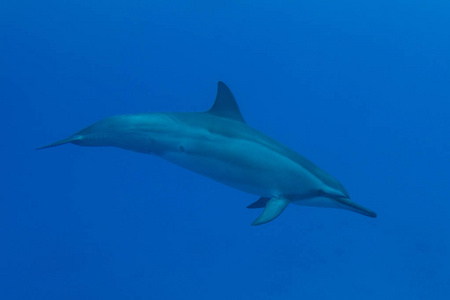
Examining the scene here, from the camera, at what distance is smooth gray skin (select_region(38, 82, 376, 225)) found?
5137mm

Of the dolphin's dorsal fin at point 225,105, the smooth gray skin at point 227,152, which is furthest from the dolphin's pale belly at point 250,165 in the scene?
the dolphin's dorsal fin at point 225,105

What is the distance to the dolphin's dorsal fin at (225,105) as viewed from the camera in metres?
5.47

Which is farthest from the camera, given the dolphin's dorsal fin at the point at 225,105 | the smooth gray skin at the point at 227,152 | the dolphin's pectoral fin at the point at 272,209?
the dolphin's dorsal fin at the point at 225,105

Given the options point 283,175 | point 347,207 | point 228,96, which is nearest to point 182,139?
point 228,96

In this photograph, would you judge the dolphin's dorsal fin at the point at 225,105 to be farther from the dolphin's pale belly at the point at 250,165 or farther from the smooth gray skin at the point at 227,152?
the dolphin's pale belly at the point at 250,165

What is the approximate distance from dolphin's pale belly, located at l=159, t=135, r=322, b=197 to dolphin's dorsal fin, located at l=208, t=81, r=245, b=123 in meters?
0.41

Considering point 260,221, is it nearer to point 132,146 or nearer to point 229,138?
point 229,138

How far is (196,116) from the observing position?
543 cm

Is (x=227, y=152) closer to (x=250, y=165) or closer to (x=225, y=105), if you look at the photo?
(x=250, y=165)

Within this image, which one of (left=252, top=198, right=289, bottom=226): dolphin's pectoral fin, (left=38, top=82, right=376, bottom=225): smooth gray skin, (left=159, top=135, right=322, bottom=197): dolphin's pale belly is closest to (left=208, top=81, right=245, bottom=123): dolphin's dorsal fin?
(left=38, top=82, right=376, bottom=225): smooth gray skin

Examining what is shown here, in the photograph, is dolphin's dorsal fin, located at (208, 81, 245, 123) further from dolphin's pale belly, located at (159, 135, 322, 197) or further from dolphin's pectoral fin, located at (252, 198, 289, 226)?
dolphin's pectoral fin, located at (252, 198, 289, 226)

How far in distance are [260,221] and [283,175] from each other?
634 millimetres

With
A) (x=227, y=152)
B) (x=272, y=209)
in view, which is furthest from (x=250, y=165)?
(x=272, y=209)

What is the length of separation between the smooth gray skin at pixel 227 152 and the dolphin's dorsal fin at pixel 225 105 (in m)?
0.06
